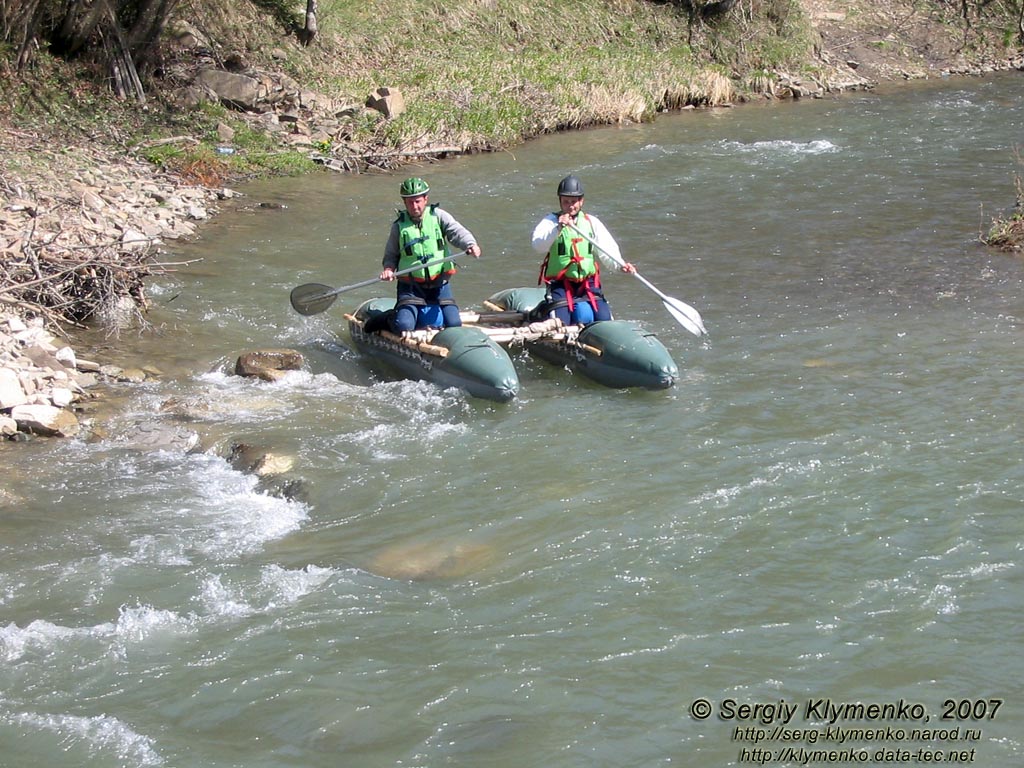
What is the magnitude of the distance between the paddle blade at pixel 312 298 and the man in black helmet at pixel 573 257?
1840mm

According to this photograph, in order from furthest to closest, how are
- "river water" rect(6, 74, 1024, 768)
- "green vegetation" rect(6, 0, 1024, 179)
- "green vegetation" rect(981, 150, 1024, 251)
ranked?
"green vegetation" rect(6, 0, 1024, 179) → "green vegetation" rect(981, 150, 1024, 251) → "river water" rect(6, 74, 1024, 768)

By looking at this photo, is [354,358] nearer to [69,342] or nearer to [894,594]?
[69,342]

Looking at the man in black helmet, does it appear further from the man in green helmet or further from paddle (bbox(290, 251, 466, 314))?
paddle (bbox(290, 251, 466, 314))

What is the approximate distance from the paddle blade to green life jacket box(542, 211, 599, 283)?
6.13 ft

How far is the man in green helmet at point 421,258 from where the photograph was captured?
29.5ft

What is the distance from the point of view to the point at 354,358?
9.82m

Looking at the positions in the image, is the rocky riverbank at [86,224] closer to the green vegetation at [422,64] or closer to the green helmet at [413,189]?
the green vegetation at [422,64]

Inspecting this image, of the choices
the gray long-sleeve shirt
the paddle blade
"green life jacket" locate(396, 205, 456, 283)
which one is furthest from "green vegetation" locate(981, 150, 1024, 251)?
the paddle blade

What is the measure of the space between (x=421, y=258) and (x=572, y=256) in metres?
1.16

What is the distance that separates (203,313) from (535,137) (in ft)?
32.0

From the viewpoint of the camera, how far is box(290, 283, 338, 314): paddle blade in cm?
994

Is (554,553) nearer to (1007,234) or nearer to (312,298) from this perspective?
(312,298)

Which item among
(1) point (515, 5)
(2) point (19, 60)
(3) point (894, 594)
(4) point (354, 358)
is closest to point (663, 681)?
(3) point (894, 594)

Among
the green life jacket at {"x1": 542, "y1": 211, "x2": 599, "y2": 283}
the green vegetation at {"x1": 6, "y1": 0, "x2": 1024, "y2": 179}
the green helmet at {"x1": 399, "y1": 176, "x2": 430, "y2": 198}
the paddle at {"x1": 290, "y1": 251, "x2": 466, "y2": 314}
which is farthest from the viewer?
the green vegetation at {"x1": 6, "y1": 0, "x2": 1024, "y2": 179}
